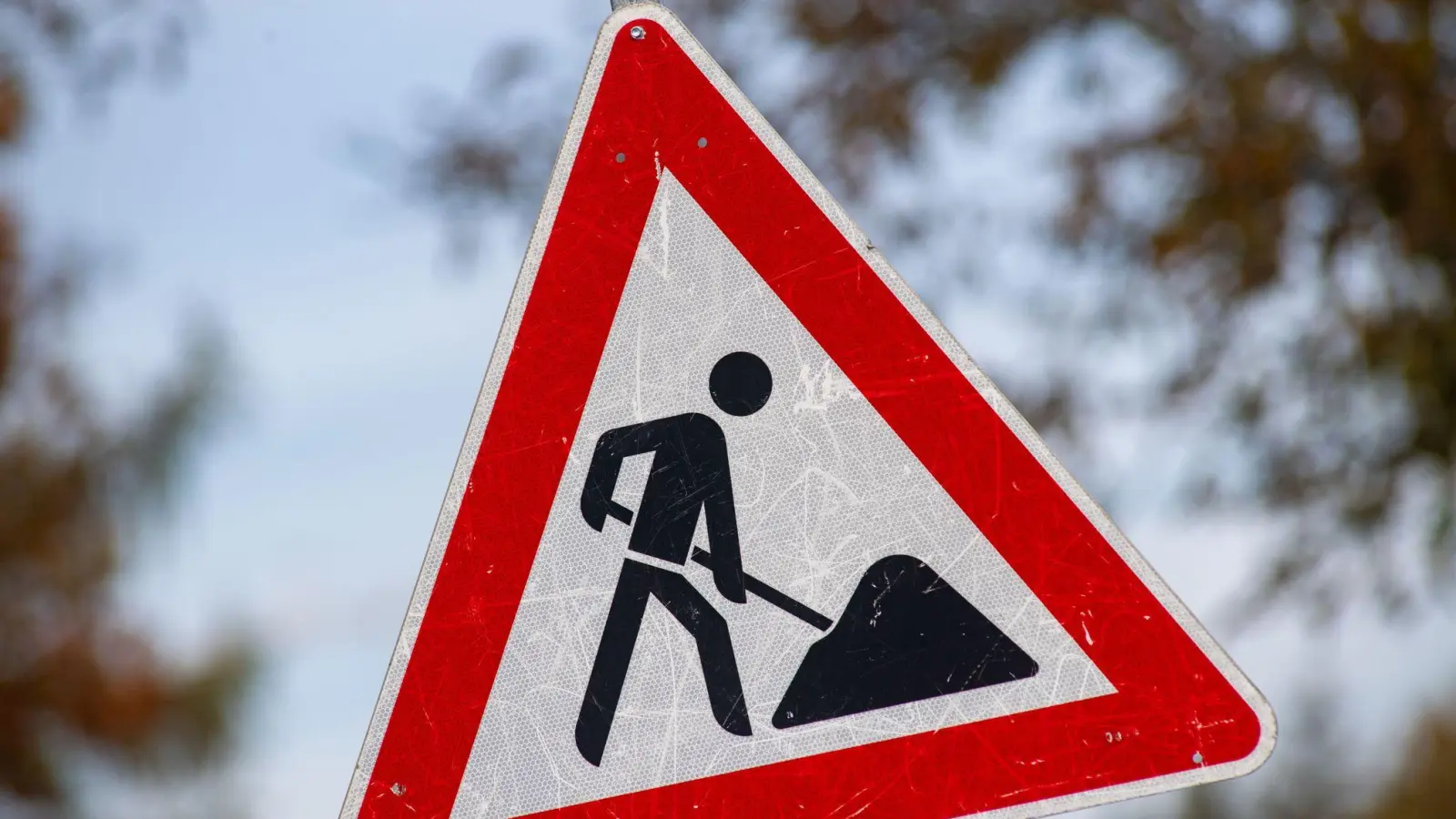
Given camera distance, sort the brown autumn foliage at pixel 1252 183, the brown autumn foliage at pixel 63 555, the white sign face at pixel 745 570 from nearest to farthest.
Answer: the white sign face at pixel 745 570, the brown autumn foliage at pixel 1252 183, the brown autumn foliage at pixel 63 555

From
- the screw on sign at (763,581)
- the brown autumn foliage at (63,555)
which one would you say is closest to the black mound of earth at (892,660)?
the screw on sign at (763,581)

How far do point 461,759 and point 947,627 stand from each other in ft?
1.70

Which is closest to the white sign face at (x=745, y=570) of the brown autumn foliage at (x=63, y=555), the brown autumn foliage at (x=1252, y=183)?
the brown autumn foliage at (x=1252, y=183)

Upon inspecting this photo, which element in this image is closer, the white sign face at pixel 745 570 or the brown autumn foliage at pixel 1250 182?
the white sign face at pixel 745 570

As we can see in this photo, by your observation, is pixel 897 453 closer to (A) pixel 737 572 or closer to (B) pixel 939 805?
(A) pixel 737 572

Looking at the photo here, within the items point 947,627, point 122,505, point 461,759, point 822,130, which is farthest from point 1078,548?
point 122,505

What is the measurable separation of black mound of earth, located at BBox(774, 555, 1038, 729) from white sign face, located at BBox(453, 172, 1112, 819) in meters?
0.01

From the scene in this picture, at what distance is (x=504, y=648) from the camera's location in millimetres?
1525

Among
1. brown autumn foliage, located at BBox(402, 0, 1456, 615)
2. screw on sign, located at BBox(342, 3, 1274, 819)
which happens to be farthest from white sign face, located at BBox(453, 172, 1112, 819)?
brown autumn foliage, located at BBox(402, 0, 1456, 615)

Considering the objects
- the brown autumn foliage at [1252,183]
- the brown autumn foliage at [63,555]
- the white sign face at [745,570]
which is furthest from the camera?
the brown autumn foliage at [63,555]

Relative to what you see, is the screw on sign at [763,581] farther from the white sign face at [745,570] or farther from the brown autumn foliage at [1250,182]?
the brown autumn foliage at [1250,182]

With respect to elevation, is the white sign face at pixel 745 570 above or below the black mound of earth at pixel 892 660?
above

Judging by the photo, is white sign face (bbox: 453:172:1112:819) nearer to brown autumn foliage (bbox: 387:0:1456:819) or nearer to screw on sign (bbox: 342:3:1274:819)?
screw on sign (bbox: 342:3:1274:819)

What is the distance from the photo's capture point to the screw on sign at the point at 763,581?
4.92 feet
